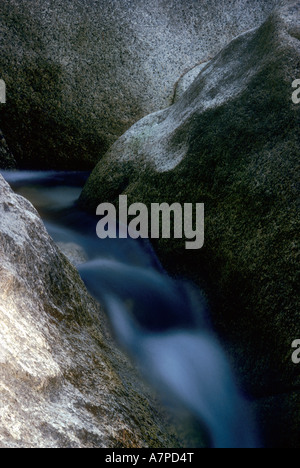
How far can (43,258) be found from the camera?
181 centimetres

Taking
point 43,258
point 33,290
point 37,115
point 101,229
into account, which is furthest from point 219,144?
point 37,115

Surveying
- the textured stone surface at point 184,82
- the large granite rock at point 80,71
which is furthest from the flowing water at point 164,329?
the textured stone surface at point 184,82

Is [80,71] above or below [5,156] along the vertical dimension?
above

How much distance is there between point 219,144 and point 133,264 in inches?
37.2

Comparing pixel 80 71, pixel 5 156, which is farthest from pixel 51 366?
pixel 80 71

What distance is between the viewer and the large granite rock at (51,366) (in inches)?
46.2

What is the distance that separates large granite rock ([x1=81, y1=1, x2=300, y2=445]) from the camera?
215 cm

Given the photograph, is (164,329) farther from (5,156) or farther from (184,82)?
(184,82)

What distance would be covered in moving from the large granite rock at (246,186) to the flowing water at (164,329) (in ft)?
0.36

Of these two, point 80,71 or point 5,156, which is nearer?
point 5,156

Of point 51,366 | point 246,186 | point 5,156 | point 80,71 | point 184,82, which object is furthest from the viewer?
point 184,82

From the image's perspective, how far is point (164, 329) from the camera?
2.58m

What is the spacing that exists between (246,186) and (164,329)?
872mm

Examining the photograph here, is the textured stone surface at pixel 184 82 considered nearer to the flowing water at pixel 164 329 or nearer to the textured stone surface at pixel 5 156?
the textured stone surface at pixel 5 156
